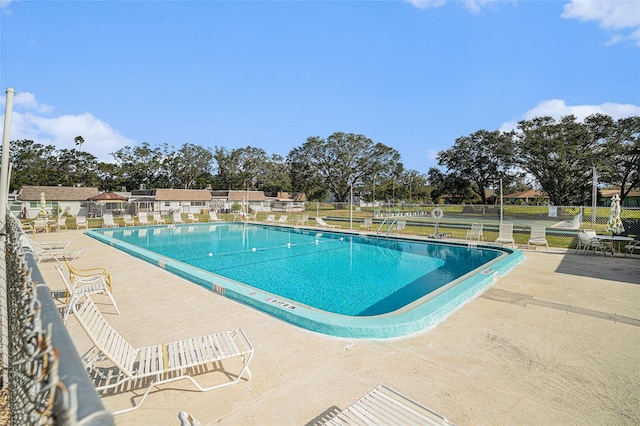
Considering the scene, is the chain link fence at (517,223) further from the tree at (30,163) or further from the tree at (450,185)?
the tree at (30,163)

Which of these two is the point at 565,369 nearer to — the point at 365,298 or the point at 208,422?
the point at 208,422

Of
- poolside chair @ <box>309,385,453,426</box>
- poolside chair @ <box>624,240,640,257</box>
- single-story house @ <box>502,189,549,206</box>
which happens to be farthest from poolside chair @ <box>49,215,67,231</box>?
single-story house @ <box>502,189,549,206</box>

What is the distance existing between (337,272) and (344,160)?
148 feet

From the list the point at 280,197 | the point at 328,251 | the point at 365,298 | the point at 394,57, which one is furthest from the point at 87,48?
the point at 280,197

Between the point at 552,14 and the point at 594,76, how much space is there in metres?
7.59

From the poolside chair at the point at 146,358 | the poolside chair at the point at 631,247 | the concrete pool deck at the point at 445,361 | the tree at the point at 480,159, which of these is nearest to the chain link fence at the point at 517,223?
the poolside chair at the point at 631,247

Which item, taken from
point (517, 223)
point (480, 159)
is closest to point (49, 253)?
point (517, 223)

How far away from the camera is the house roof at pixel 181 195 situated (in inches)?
1679

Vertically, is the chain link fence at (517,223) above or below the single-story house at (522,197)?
below

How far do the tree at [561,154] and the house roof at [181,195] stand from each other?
4086 cm

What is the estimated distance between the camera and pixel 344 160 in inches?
2109

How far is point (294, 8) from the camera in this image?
14.5m

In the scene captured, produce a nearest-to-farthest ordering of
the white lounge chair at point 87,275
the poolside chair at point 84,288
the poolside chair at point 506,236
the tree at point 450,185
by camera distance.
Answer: the poolside chair at point 84,288
the white lounge chair at point 87,275
the poolside chair at point 506,236
the tree at point 450,185

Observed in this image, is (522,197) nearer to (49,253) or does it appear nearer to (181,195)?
(181,195)
